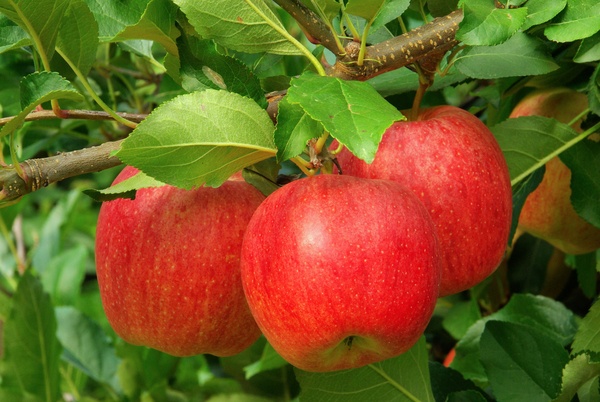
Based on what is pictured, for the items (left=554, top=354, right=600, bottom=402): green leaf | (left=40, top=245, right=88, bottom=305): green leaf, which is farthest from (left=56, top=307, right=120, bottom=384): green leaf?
(left=554, top=354, right=600, bottom=402): green leaf

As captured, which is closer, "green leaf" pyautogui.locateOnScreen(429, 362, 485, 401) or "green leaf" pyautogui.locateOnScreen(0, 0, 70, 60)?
"green leaf" pyautogui.locateOnScreen(0, 0, 70, 60)

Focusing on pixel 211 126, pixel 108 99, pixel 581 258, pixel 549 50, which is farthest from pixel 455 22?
pixel 108 99

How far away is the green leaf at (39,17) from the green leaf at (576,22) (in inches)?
16.5

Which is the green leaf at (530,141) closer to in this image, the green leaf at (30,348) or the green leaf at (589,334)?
the green leaf at (589,334)

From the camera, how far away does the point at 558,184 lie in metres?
0.98

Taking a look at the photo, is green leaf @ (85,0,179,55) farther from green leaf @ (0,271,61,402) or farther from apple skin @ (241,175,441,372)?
green leaf @ (0,271,61,402)

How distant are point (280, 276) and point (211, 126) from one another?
0.40ft

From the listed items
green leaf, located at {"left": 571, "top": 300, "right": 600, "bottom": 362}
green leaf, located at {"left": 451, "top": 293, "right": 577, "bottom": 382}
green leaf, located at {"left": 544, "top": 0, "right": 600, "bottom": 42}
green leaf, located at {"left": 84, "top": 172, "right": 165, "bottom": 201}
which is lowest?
green leaf, located at {"left": 451, "top": 293, "right": 577, "bottom": 382}

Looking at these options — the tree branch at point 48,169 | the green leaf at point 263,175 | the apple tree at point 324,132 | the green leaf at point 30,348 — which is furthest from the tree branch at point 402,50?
the green leaf at point 30,348

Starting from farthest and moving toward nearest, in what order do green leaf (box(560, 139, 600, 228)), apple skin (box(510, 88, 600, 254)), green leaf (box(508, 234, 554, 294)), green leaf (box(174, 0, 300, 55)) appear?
green leaf (box(508, 234, 554, 294)), apple skin (box(510, 88, 600, 254)), green leaf (box(560, 139, 600, 228)), green leaf (box(174, 0, 300, 55))

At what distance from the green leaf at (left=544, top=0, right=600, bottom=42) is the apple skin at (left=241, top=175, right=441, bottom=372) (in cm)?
21

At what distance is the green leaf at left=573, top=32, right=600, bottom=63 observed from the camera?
0.75 m

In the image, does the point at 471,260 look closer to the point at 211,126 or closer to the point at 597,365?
the point at 597,365

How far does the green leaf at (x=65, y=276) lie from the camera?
→ 4.75ft
